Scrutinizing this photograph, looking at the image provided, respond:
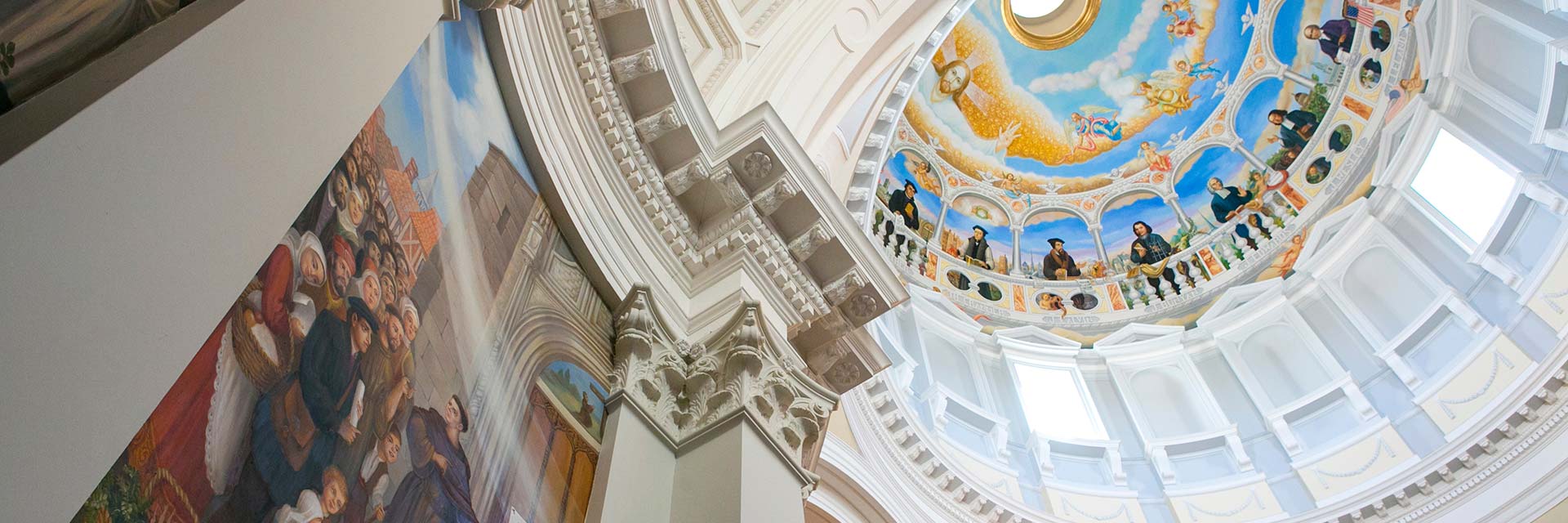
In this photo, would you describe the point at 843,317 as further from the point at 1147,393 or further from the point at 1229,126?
the point at 1229,126

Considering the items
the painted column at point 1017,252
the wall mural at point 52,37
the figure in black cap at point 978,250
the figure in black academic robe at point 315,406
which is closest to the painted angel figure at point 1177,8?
the painted column at point 1017,252

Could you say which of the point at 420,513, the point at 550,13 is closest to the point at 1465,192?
the point at 550,13

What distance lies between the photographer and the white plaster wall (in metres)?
1.29

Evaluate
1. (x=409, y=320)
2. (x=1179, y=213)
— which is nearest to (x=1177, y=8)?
(x=1179, y=213)

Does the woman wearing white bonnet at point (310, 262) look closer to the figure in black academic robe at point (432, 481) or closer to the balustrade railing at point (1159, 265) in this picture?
the figure in black academic robe at point (432, 481)

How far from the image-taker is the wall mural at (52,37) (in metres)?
1.33

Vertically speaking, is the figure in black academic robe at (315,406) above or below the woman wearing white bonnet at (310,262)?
below

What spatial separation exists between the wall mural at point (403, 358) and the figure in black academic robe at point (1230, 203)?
14350 mm

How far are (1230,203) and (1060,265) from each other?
306 centimetres

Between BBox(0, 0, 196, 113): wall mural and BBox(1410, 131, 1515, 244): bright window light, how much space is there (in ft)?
44.1

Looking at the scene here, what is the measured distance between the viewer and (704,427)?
427 cm

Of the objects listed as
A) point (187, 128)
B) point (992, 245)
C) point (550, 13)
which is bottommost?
point (187, 128)

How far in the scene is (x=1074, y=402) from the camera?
44.8 ft

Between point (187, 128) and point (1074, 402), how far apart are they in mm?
13266
